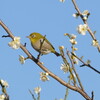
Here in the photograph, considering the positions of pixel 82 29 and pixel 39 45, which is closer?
pixel 82 29

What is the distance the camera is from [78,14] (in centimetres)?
507

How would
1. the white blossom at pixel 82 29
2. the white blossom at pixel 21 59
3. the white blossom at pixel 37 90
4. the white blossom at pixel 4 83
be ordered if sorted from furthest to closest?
the white blossom at pixel 37 90, the white blossom at pixel 21 59, the white blossom at pixel 4 83, the white blossom at pixel 82 29

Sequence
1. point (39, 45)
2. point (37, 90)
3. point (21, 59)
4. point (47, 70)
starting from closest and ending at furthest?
point (47, 70)
point (21, 59)
point (37, 90)
point (39, 45)

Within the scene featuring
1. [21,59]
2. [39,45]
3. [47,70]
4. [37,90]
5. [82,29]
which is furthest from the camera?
[39,45]

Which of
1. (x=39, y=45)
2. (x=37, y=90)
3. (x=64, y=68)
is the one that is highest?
(x=39, y=45)

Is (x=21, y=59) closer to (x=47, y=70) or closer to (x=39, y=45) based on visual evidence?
(x=47, y=70)

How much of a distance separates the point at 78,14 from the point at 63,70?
935mm

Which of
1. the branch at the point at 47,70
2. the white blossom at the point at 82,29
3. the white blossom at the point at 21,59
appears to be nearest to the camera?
the branch at the point at 47,70

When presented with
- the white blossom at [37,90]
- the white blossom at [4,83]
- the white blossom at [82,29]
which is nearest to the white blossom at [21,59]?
the white blossom at [4,83]

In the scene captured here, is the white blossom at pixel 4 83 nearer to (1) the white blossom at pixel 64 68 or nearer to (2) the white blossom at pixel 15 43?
(2) the white blossom at pixel 15 43

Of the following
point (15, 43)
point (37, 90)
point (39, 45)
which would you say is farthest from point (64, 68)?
point (39, 45)

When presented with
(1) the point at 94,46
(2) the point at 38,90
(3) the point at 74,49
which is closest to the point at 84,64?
(1) the point at 94,46

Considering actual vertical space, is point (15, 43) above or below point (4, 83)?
above

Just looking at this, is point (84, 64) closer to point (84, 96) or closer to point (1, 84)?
point (84, 96)
